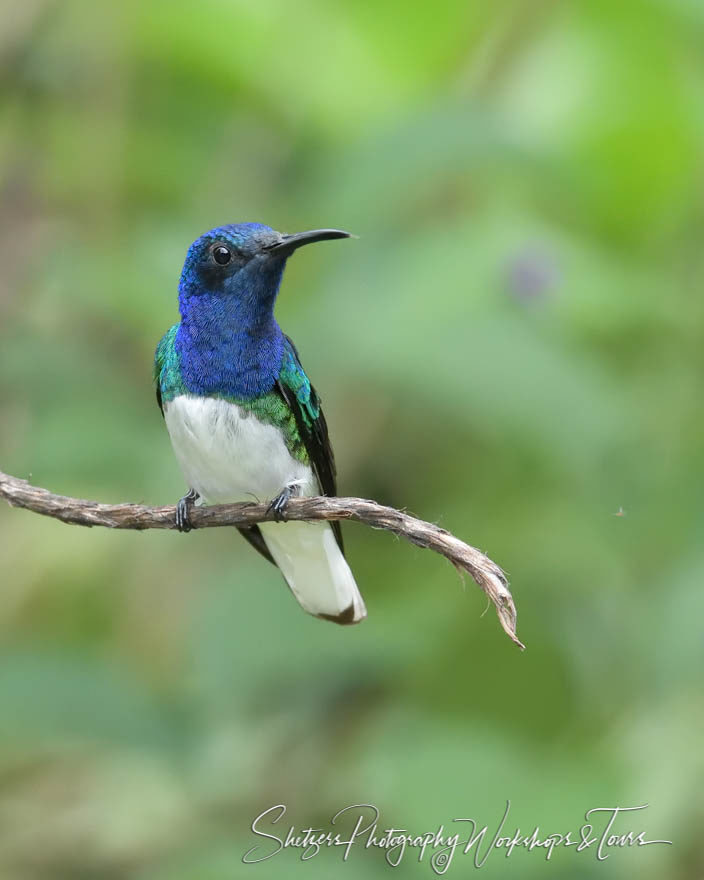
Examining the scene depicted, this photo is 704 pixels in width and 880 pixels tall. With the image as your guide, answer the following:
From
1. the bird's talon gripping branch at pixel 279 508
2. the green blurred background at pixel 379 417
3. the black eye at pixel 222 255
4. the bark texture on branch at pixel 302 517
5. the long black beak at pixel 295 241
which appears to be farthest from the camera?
the green blurred background at pixel 379 417

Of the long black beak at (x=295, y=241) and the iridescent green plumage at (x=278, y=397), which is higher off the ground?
the long black beak at (x=295, y=241)

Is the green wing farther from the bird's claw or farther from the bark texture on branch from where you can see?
the bark texture on branch

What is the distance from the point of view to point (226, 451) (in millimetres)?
3168

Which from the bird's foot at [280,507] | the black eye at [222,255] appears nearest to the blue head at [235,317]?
the black eye at [222,255]

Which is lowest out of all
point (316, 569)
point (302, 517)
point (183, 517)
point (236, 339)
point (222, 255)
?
point (316, 569)

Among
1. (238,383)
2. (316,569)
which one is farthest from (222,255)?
(316,569)

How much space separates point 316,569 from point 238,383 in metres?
0.68

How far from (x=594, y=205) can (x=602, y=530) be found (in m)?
1.44

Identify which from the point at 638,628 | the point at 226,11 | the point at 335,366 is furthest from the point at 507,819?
the point at 226,11

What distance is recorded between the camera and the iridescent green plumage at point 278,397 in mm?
3229

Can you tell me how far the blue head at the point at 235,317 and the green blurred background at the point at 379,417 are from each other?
1.55 feet

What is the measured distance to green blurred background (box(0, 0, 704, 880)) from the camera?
365 cm

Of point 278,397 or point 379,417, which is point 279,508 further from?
point 379,417

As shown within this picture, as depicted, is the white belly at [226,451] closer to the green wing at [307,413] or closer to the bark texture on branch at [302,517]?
the green wing at [307,413]
